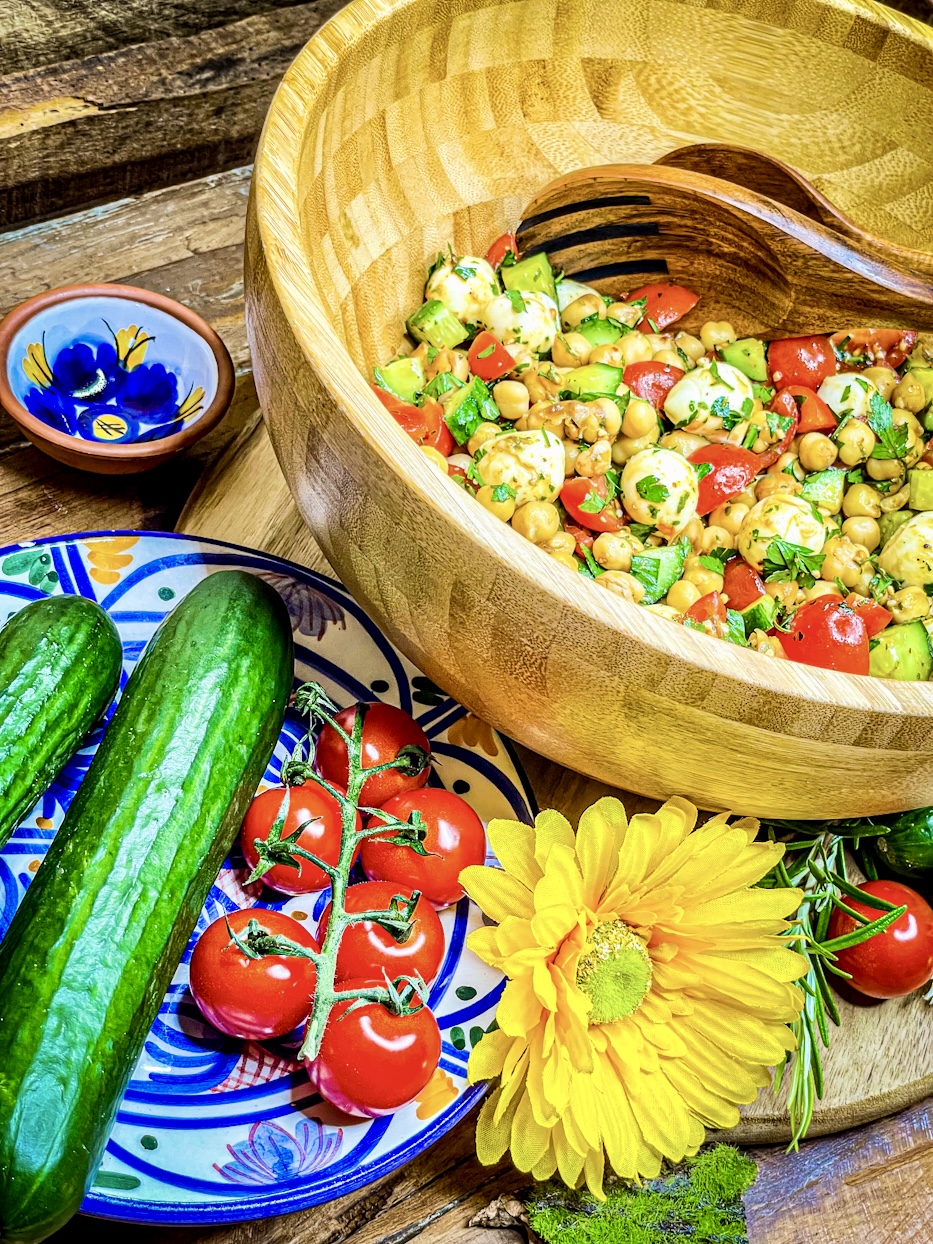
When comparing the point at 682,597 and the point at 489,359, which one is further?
the point at 489,359

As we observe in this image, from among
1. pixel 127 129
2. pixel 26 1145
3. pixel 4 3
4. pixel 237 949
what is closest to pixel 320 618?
pixel 237 949

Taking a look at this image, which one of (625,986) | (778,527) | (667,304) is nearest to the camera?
(625,986)

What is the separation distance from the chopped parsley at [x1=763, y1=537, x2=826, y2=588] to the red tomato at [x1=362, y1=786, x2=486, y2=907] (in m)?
0.44

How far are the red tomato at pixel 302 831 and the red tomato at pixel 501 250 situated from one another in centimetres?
71

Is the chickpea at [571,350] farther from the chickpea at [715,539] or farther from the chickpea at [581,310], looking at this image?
the chickpea at [715,539]

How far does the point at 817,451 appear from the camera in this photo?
131cm

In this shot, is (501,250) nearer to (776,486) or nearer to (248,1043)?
(776,486)

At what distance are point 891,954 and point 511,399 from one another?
0.67m

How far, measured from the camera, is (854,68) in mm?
1413

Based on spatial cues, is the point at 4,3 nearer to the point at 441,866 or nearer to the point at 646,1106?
the point at 441,866

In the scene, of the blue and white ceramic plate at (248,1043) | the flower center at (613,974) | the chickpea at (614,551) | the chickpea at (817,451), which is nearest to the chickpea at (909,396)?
the chickpea at (817,451)

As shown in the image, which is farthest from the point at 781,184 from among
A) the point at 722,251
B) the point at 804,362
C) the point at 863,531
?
the point at 863,531

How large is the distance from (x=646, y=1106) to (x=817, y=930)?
28cm

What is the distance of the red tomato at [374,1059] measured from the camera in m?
0.82
